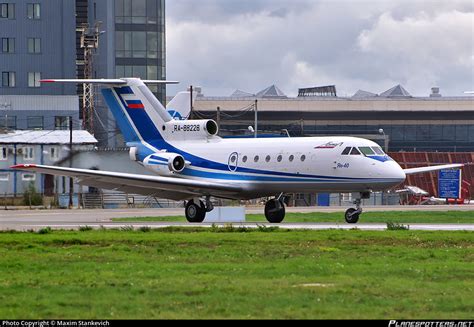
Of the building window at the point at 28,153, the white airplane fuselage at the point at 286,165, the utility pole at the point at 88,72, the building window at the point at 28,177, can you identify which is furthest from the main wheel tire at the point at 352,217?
the utility pole at the point at 88,72

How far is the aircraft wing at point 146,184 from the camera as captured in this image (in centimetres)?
4181

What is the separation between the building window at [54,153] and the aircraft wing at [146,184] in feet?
134

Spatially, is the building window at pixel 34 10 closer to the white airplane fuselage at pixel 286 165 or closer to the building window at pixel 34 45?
the building window at pixel 34 45

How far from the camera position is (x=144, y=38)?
116 meters

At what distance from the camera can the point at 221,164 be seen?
44.3 metres

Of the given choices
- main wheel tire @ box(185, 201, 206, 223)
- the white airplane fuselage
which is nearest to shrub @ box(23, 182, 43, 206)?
the white airplane fuselage

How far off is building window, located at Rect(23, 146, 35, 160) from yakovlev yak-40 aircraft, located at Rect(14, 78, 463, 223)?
36.6 metres

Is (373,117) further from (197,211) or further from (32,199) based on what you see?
(197,211)

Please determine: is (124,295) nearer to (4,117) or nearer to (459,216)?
(459,216)

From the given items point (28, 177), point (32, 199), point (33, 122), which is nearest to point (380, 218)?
point (32, 199)

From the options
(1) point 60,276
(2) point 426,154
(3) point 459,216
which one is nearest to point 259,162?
(3) point 459,216

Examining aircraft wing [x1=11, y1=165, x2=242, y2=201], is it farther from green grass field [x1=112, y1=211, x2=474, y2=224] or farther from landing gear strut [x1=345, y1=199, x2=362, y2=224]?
landing gear strut [x1=345, y1=199, x2=362, y2=224]

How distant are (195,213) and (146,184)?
90.0 inches

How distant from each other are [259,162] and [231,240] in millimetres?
15555
